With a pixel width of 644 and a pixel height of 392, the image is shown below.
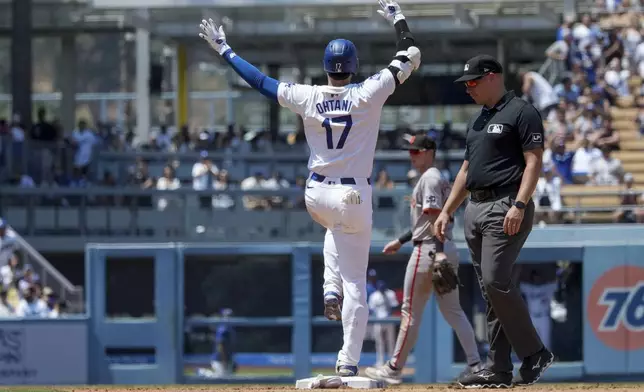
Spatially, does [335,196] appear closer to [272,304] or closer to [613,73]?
[272,304]

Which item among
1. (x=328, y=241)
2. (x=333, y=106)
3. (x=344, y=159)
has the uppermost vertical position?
(x=333, y=106)

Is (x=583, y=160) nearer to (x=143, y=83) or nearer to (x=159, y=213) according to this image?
(x=159, y=213)

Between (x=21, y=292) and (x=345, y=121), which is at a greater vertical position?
(x=345, y=121)

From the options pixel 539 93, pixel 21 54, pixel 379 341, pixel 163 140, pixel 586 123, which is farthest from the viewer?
pixel 21 54

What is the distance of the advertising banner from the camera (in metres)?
14.2

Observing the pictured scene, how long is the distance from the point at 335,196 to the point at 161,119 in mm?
34486

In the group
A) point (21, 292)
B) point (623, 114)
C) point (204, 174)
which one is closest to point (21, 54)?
point (204, 174)

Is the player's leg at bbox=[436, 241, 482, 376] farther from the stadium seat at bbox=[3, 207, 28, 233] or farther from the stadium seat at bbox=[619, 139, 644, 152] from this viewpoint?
the stadium seat at bbox=[3, 207, 28, 233]

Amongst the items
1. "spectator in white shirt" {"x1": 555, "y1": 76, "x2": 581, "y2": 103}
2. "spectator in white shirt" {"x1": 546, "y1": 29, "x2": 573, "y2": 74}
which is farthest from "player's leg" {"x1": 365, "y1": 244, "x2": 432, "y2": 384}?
"spectator in white shirt" {"x1": 546, "y1": 29, "x2": 573, "y2": 74}

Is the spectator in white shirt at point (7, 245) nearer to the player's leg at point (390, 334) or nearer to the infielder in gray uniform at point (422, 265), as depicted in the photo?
the player's leg at point (390, 334)

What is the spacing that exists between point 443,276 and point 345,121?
250cm

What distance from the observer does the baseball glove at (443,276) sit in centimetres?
984

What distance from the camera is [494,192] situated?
7.86 m

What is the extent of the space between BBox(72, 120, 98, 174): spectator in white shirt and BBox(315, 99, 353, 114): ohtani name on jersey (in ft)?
52.5
